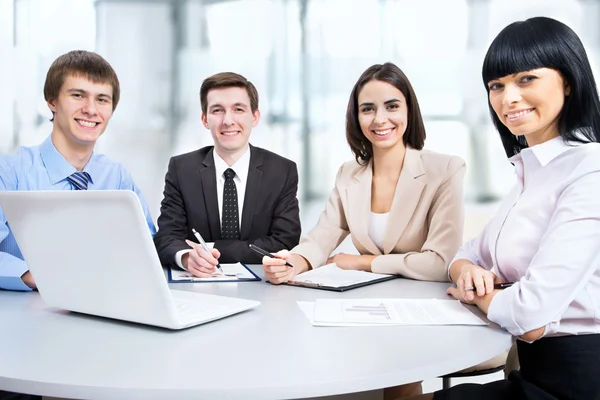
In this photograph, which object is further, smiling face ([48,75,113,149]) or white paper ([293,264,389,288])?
smiling face ([48,75,113,149])

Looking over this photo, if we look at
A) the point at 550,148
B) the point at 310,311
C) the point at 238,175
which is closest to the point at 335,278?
the point at 310,311

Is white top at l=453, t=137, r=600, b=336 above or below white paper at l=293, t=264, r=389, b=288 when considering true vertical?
above

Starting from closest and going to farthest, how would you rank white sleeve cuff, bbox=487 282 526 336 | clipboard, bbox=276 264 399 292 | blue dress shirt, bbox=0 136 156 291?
1. white sleeve cuff, bbox=487 282 526 336
2. clipboard, bbox=276 264 399 292
3. blue dress shirt, bbox=0 136 156 291

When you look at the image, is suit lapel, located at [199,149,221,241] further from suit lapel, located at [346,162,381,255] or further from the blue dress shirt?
suit lapel, located at [346,162,381,255]

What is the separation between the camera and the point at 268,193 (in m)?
2.73

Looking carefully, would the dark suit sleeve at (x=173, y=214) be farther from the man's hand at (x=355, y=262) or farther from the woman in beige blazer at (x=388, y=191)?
the man's hand at (x=355, y=262)

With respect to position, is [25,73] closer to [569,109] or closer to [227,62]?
[227,62]

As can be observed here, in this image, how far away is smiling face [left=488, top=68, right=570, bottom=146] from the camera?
4.81 feet

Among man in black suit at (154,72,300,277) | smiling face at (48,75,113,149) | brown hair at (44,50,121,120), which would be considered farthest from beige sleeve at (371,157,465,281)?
brown hair at (44,50,121,120)

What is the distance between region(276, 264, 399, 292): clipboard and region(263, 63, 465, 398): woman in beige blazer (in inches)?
3.5

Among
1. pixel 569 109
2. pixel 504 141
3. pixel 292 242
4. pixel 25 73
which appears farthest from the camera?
pixel 25 73

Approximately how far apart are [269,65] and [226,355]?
4.04 metres

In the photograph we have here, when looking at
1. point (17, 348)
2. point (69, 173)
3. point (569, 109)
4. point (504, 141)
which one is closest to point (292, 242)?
point (69, 173)

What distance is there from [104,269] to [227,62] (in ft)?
12.6
